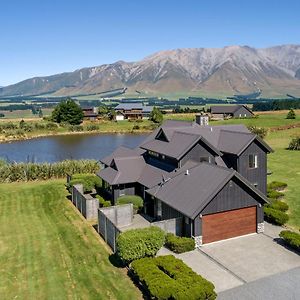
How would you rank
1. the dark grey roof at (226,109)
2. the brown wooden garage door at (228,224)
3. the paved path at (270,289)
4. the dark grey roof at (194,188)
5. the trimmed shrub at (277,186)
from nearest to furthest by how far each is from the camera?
the paved path at (270,289) < the dark grey roof at (194,188) < the brown wooden garage door at (228,224) < the trimmed shrub at (277,186) < the dark grey roof at (226,109)

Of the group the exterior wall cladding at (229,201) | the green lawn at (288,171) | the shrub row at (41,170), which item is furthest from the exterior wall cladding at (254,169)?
the shrub row at (41,170)

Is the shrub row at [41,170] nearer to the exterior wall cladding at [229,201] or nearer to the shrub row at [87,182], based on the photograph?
the shrub row at [87,182]

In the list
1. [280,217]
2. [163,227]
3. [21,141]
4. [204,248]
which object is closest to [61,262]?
[163,227]

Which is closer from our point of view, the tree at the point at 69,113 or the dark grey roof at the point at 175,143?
the dark grey roof at the point at 175,143

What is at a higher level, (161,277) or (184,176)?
(184,176)

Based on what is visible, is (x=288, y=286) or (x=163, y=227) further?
(x=163, y=227)

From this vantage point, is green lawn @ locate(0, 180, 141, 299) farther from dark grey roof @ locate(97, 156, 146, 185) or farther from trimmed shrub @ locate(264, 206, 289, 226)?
trimmed shrub @ locate(264, 206, 289, 226)

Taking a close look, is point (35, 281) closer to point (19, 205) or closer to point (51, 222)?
point (51, 222)

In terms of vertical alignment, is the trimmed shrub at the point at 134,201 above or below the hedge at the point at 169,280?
below
